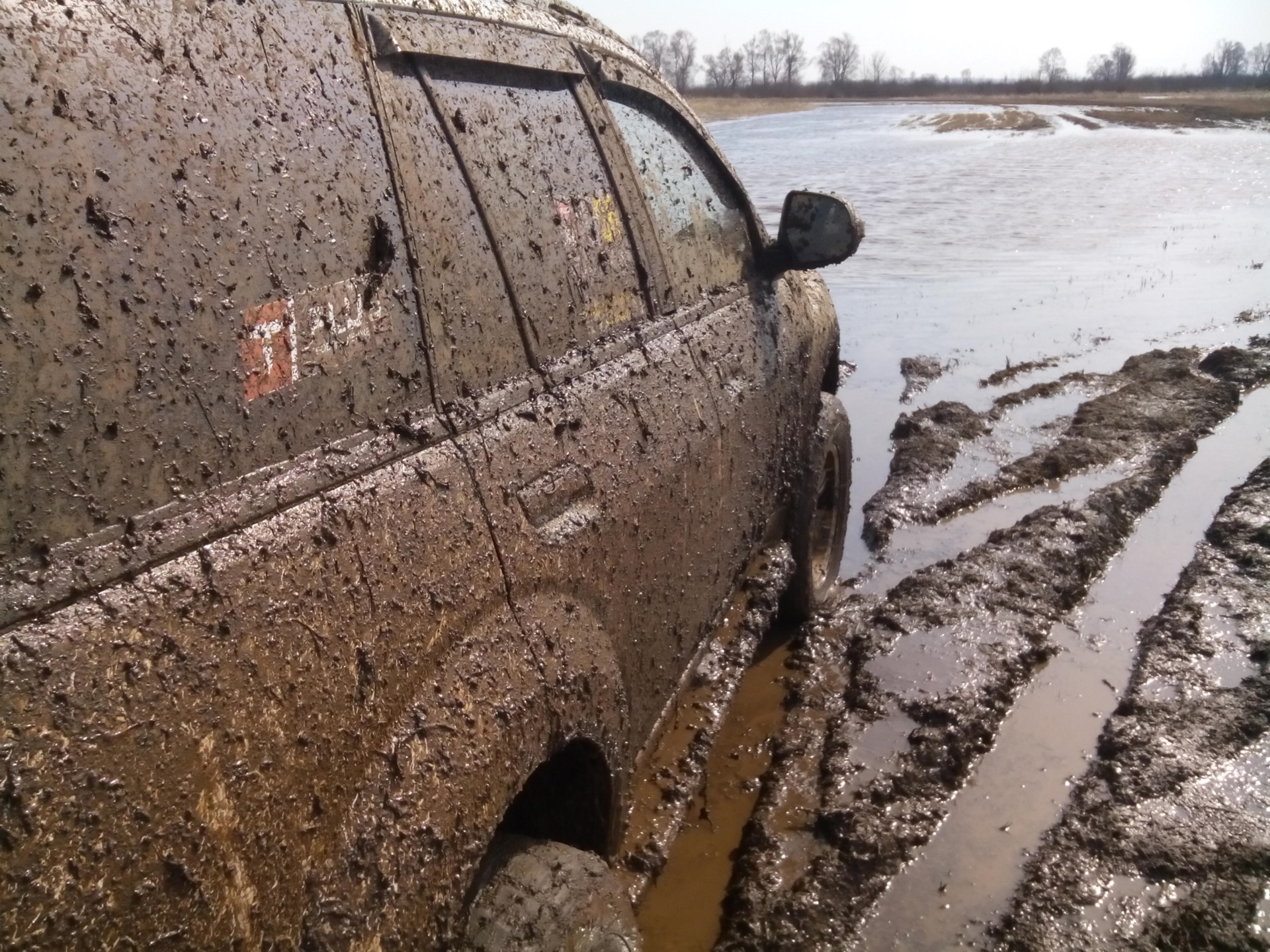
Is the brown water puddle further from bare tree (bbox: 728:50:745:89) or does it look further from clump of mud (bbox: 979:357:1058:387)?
bare tree (bbox: 728:50:745:89)

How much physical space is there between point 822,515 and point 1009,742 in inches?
49.3

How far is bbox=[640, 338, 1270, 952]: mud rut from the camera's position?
2.70 meters

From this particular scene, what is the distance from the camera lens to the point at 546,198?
222cm

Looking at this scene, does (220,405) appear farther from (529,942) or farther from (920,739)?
(920,739)

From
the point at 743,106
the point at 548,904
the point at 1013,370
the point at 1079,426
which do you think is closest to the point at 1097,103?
the point at 743,106

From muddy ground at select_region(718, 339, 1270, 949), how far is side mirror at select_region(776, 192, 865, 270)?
60.9 inches

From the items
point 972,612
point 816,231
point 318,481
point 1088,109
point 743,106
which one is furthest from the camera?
point 743,106

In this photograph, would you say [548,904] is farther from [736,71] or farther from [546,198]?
[736,71]

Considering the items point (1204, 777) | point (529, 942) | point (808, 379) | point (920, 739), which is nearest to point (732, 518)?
point (808, 379)

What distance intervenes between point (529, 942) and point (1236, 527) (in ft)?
14.9

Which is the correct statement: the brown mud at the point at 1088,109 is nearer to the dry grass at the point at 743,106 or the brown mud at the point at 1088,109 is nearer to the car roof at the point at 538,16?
the dry grass at the point at 743,106

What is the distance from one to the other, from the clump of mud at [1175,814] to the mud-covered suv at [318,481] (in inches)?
50.0

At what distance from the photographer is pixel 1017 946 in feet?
8.48

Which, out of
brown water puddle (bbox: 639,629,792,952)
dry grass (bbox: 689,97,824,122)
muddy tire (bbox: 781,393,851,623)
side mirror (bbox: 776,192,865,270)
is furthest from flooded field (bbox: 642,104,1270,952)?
dry grass (bbox: 689,97,824,122)
